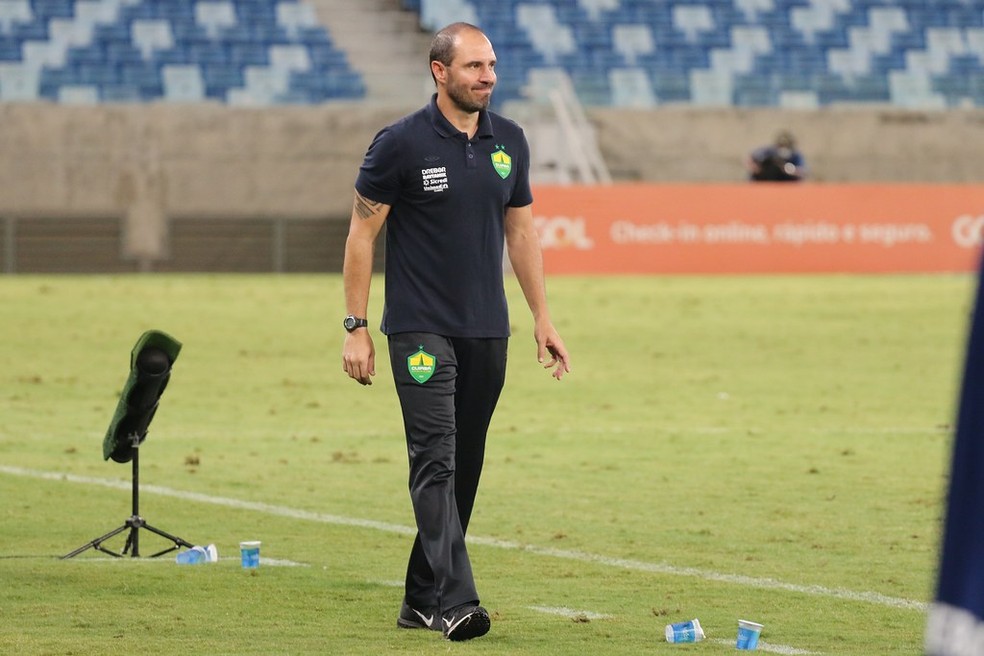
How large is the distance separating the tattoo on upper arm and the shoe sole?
1.35 meters

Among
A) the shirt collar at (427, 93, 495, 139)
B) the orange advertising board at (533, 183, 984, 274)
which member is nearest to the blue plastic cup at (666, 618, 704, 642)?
the shirt collar at (427, 93, 495, 139)

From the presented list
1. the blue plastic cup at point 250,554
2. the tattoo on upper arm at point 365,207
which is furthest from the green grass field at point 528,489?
the tattoo on upper arm at point 365,207

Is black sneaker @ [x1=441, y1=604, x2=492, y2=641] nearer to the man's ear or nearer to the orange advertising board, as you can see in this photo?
the man's ear

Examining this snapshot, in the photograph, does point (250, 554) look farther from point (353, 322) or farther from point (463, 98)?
point (463, 98)

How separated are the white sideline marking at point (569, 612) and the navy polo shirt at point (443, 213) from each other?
42.6 inches

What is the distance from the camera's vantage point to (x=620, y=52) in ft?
116

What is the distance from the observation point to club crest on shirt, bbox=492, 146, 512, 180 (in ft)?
20.2

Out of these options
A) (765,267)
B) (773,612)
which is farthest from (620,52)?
(773,612)

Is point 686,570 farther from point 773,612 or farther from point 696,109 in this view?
point 696,109

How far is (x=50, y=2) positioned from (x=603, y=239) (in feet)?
34.7

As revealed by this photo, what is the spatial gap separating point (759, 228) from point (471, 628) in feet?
80.9

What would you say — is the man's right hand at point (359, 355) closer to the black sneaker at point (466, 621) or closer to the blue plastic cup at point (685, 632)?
the black sneaker at point (466, 621)

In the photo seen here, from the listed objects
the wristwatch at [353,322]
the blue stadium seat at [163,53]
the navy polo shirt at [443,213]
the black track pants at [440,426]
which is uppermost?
the blue stadium seat at [163,53]

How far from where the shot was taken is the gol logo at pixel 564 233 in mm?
28828
